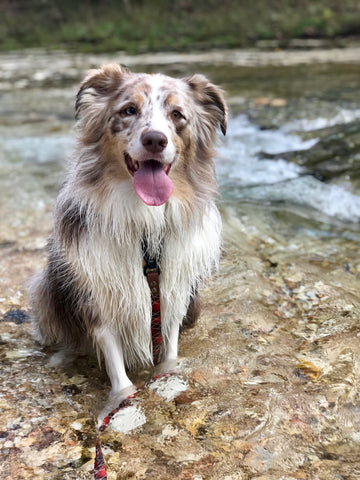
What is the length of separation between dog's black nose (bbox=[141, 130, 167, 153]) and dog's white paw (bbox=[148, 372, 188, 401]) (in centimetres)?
153

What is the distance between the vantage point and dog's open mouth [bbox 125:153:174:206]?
294 cm

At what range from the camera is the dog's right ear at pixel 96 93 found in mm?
3303

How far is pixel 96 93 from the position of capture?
3379mm

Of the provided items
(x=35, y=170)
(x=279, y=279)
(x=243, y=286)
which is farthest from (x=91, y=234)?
(x=35, y=170)

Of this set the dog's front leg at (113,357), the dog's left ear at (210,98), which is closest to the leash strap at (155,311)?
the dog's front leg at (113,357)

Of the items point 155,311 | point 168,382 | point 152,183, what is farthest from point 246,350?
point 152,183

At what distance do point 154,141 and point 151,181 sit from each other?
253 millimetres

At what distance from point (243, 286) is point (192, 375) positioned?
1.33m

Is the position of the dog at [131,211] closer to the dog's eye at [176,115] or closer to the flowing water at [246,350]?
the dog's eye at [176,115]

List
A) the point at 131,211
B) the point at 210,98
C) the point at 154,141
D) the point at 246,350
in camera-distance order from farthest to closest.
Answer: the point at 246,350, the point at 210,98, the point at 131,211, the point at 154,141

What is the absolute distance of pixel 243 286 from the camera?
180 inches

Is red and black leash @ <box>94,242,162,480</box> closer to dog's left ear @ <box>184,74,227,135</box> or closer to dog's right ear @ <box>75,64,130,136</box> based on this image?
dog's right ear @ <box>75,64,130,136</box>

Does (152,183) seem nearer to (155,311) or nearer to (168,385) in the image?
(155,311)

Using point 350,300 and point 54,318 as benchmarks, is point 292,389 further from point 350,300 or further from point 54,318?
point 54,318
